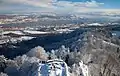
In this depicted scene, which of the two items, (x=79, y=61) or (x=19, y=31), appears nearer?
(x=79, y=61)

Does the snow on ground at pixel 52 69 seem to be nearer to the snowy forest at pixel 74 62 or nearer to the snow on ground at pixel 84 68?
the snowy forest at pixel 74 62

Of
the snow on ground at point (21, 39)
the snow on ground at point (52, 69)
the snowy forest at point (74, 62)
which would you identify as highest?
the snow on ground at point (52, 69)

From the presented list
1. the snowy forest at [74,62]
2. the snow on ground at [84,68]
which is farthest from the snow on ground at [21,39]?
the snow on ground at [84,68]

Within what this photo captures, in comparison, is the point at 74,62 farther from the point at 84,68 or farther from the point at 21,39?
the point at 21,39

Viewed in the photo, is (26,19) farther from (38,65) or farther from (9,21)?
(38,65)

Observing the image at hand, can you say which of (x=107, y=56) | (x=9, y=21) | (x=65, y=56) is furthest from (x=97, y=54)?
(x=9, y=21)

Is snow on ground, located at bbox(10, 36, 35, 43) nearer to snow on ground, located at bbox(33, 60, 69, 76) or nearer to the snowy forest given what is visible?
the snowy forest

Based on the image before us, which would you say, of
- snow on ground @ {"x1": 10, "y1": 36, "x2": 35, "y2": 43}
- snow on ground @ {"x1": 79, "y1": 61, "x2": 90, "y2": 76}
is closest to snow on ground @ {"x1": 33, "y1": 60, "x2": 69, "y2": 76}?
snow on ground @ {"x1": 79, "y1": 61, "x2": 90, "y2": 76}

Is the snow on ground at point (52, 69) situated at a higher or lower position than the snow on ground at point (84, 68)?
higher

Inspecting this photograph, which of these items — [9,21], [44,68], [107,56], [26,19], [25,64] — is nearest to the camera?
[44,68]

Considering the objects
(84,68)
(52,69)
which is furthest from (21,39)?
(52,69)

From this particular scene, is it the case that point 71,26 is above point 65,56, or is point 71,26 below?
below
